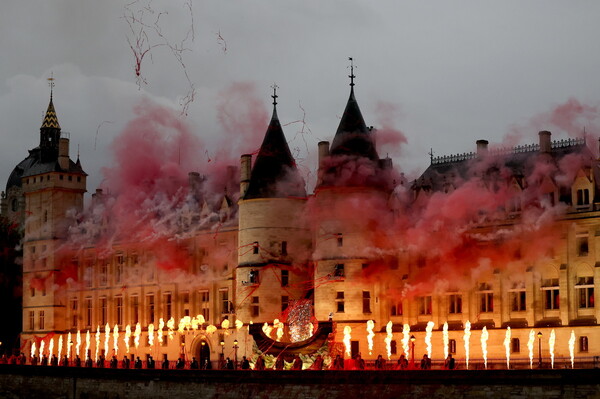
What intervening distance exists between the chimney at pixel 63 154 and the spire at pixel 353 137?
1268 inches

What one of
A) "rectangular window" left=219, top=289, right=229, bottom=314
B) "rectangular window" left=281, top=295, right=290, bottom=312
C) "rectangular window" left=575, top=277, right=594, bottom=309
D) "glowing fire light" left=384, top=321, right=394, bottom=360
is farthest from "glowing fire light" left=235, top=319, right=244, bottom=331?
"rectangular window" left=575, top=277, right=594, bottom=309

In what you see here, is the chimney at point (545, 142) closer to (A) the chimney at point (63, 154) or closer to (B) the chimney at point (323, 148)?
(B) the chimney at point (323, 148)

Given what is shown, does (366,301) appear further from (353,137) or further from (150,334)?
(150,334)

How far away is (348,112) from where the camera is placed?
83500mm

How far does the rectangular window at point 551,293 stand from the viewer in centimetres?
7388

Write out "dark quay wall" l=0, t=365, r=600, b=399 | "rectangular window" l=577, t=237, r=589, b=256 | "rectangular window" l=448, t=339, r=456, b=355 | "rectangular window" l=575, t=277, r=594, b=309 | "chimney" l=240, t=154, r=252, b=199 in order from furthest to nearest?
"chimney" l=240, t=154, r=252, b=199, "rectangular window" l=448, t=339, r=456, b=355, "rectangular window" l=577, t=237, r=589, b=256, "rectangular window" l=575, t=277, r=594, b=309, "dark quay wall" l=0, t=365, r=600, b=399

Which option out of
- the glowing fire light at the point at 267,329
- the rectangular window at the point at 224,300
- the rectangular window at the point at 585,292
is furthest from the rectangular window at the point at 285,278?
the rectangular window at the point at 585,292

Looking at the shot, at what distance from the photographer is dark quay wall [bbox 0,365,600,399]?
2360 inches

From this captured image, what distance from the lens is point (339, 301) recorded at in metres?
81.0

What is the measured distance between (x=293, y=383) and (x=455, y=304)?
13.4 m

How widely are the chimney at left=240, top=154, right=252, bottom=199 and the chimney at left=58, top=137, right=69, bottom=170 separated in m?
22.7

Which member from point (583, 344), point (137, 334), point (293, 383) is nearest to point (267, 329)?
point (293, 383)

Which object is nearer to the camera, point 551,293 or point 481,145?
point 551,293

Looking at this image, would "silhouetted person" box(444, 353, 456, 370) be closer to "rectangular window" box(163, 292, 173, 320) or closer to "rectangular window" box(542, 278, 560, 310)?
"rectangular window" box(542, 278, 560, 310)
